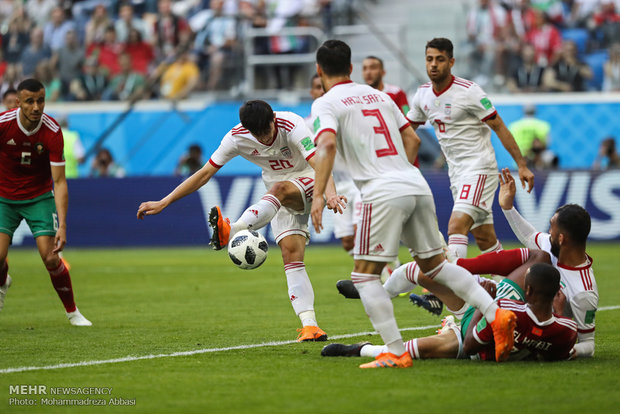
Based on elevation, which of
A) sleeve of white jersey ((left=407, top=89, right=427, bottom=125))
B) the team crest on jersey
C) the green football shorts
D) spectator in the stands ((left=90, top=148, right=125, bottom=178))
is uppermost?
sleeve of white jersey ((left=407, top=89, right=427, bottom=125))

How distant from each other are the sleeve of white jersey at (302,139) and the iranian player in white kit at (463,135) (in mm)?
1600

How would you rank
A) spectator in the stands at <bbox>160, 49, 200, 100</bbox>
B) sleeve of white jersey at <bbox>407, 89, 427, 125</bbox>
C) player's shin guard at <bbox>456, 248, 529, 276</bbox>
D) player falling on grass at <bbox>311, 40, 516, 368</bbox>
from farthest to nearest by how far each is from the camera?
spectator in the stands at <bbox>160, 49, 200, 100</bbox> < sleeve of white jersey at <bbox>407, 89, 427, 125</bbox> < player's shin guard at <bbox>456, 248, 529, 276</bbox> < player falling on grass at <bbox>311, 40, 516, 368</bbox>

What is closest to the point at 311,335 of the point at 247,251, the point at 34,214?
the point at 247,251

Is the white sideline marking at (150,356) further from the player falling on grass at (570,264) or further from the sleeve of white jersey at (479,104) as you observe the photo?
the sleeve of white jersey at (479,104)

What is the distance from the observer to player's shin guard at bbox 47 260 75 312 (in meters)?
9.51

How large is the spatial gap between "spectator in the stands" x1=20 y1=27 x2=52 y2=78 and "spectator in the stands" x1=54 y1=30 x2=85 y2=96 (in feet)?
1.72

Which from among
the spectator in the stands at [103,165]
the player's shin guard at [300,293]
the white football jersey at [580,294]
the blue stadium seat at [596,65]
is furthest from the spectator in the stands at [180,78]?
the white football jersey at [580,294]

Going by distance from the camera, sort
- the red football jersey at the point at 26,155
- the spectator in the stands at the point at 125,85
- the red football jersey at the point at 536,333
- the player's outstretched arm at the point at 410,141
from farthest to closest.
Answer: the spectator in the stands at the point at 125,85
the red football jersey at the point at 26,155
the player's outstretched arm at the point at 410,141
the red football jersey at the point at 536,333

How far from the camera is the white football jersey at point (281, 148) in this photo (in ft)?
27.2

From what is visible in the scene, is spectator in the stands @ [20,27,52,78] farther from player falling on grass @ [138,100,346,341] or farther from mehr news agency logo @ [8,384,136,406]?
mehr news agency logo @ [8,384,136,406]

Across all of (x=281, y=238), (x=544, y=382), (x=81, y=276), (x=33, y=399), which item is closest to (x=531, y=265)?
(x=544, y=382)

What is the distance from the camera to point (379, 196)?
6305mm

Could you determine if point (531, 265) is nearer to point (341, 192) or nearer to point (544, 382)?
point (544, 382)

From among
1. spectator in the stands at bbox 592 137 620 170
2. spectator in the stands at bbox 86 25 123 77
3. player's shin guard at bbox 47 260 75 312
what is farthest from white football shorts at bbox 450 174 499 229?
spectator in the stands at bbox 86 25 123 77
